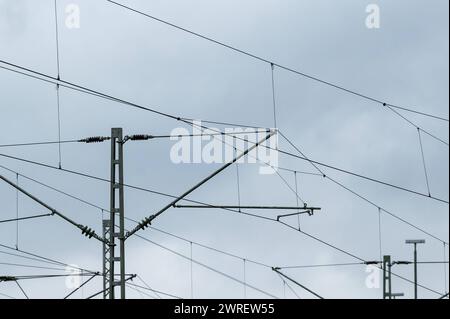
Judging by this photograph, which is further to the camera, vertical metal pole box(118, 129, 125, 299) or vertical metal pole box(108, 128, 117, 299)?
vertical metal pole box(108, 128, 117, 299)

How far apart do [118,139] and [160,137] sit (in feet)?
8.66

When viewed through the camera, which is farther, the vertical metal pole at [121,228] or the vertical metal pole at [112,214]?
the vertical metal pole at [112,214]

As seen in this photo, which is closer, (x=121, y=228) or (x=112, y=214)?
(x=121, y=228)

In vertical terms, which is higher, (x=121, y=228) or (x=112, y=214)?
(x=112, y=214)
